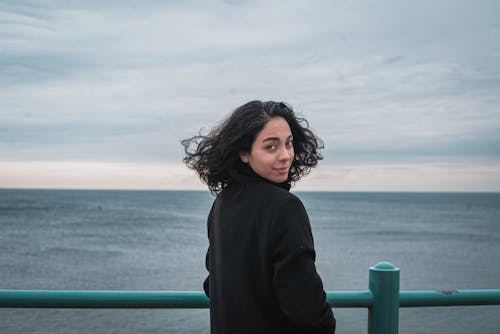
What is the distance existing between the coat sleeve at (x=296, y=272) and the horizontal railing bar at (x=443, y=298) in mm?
856

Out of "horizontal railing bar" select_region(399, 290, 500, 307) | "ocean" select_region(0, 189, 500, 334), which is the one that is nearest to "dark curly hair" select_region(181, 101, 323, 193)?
Result: "horizontal railing bar" select_region(399, 290, 500, 307)

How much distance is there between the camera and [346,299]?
2.24m

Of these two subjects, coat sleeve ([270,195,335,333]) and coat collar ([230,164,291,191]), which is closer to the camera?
coat sleeve ([270,195,335,333])

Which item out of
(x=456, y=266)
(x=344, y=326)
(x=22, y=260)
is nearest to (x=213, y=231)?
(x=344, y=326)

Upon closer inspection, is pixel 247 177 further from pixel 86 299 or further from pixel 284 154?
pixel 86 299

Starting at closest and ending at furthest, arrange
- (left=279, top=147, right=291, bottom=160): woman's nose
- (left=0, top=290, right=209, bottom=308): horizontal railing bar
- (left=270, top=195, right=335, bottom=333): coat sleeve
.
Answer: (left=270, top=195, right=335, bottom=333): coat sleeve, (left=279, top=147, right=291, bottom=160): woman's nose, (left=0, top=290, right=209, bottom=308): horizontal railing bar

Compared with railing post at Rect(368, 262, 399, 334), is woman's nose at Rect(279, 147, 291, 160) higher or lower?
higher

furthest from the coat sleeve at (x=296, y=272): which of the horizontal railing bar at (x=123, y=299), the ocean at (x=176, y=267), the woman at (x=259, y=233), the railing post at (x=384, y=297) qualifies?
the ocean at (x=176, y=267)

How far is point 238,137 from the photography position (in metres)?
1.81

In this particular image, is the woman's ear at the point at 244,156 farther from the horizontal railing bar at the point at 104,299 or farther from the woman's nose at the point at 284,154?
the horizontal railing bar at the point at 104,299

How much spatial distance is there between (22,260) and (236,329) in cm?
3415

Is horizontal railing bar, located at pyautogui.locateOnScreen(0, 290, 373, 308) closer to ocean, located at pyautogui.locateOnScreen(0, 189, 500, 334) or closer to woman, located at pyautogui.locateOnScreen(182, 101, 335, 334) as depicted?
woman, located at pyautogui.locateOnScreen(182, 101, 335, 334)

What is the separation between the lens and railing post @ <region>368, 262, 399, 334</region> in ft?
7.57

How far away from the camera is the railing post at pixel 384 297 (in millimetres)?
2309
